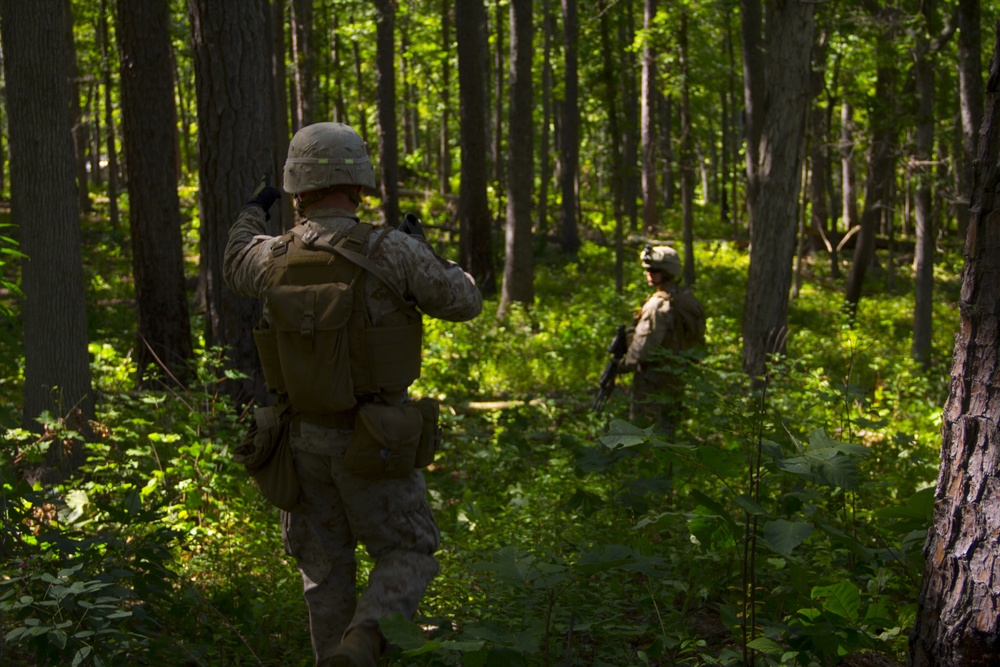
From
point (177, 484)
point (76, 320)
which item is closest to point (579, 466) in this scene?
point (177, 484)

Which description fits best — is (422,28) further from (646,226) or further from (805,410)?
(805,410)

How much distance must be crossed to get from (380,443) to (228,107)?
4.32m

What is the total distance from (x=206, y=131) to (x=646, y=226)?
18387 millimetres

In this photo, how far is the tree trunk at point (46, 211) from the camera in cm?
601

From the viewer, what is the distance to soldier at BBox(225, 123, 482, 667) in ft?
11.7

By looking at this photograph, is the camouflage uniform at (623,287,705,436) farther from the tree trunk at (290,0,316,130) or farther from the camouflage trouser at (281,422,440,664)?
the tree trunk at (290,0,316,130)

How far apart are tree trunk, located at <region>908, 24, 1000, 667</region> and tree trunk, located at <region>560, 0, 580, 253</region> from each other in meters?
20.1

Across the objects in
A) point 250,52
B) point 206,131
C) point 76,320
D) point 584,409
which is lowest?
point 584,409

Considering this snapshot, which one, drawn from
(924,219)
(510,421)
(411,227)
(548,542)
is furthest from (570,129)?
(411,227)

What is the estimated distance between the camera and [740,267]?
21.9 meters

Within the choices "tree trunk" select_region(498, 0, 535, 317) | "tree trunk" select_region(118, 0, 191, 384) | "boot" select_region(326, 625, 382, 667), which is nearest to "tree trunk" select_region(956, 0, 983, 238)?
"tree trunk" select_region(498, 0, 535, 317)

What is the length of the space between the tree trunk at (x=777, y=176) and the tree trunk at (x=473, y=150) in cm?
720

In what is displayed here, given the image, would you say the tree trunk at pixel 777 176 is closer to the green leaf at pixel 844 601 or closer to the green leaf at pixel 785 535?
the green leaf at pixel 844 601

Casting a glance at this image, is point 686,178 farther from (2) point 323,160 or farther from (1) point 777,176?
(2) point 323,160
